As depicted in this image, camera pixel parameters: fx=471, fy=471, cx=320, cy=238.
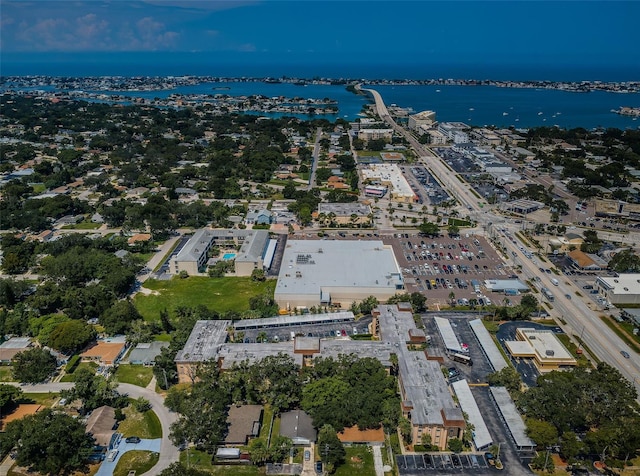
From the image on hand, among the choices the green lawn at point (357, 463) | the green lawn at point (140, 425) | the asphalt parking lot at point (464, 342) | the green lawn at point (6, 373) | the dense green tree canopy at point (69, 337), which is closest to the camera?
the green lawn at point (357, 463)

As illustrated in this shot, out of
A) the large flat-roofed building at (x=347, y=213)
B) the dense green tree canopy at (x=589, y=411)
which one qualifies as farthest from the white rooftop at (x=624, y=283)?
the large flat-roofed building at (x=347, y=213)

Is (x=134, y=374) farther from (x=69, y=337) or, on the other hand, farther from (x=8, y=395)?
(x=8, y=395)

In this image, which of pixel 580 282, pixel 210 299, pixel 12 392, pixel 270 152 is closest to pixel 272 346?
pixel 210 299

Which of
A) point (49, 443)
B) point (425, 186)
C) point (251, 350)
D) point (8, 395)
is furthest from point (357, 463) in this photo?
point (425, 186)

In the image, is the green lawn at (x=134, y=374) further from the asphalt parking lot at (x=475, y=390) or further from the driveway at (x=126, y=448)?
the asphalt parking lot at (x=475, y=390)


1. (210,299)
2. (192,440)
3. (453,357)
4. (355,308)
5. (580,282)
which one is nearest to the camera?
(192,440)

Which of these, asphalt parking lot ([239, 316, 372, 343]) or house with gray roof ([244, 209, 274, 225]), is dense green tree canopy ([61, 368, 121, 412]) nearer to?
asphalt parking lot ([239, 316, 372, 343])

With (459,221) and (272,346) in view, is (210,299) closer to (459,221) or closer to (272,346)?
(272,346)
